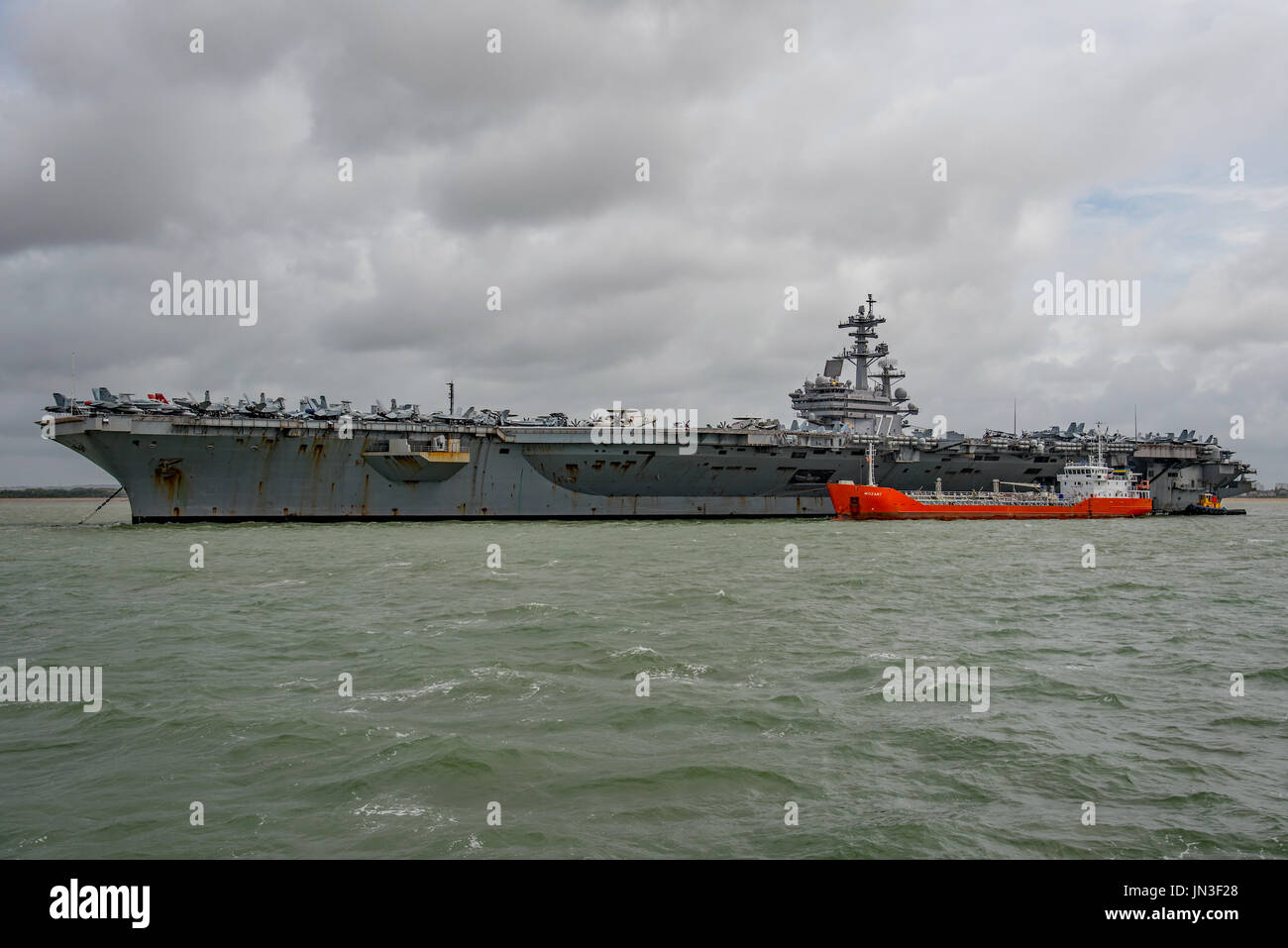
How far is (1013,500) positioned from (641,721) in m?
35.6

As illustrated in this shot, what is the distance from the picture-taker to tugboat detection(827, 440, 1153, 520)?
1344 inches

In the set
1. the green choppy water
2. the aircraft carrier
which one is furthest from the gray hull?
the green choppy water

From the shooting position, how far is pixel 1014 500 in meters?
38.3

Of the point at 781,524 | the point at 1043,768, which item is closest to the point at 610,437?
the point at 781,524

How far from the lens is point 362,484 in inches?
1173

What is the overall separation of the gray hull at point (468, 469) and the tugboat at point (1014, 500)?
1.62 m

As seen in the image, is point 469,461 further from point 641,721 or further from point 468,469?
point 641,721

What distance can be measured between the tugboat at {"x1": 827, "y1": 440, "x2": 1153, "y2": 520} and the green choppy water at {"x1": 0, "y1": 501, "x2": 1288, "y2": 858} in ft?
60.7

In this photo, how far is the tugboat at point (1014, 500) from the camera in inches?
1344

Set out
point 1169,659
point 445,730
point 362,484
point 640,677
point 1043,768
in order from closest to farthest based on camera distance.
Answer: point 1043,768 → point 445,730 → point 640,677 → point 1169,659 → point 362,484
